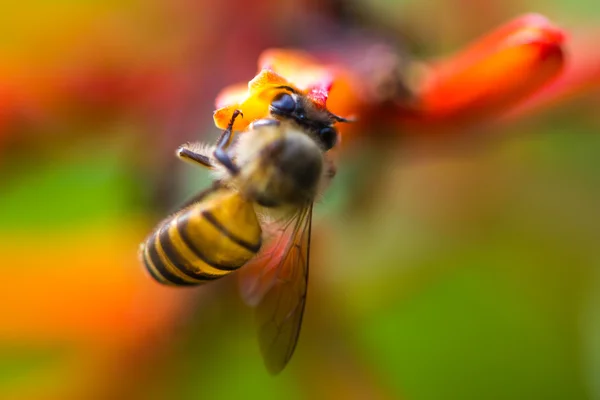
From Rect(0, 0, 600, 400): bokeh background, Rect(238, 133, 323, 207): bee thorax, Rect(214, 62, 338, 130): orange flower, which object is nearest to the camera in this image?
Rect(214, 62, 338, 130): orange flower

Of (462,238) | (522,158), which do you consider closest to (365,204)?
(462,238)

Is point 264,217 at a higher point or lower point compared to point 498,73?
lower

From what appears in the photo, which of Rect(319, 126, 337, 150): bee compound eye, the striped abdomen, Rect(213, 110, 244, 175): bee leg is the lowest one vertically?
the striped abdomen

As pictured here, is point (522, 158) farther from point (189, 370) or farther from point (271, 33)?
point (189, 370)

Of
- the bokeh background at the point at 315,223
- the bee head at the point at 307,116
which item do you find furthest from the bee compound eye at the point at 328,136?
the bokeh background at the point at 315,223

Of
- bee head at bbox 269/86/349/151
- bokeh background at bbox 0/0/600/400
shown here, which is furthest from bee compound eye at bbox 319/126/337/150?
bokeh background at bbox 0/0/600/400

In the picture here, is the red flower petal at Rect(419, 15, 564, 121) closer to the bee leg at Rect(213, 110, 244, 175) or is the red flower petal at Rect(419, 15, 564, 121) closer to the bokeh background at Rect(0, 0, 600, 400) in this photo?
the bokeh background at Rect(0, 0, 600, 400)

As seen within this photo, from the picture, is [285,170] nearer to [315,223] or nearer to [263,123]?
[263,123]

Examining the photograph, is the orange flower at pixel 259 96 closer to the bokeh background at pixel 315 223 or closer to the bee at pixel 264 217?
the bee at pixel 264 217

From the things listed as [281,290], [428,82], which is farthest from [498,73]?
[281,290]
